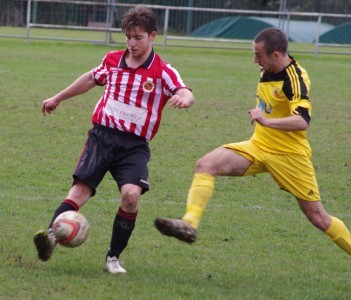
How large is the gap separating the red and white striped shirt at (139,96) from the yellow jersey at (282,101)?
1.92 ft

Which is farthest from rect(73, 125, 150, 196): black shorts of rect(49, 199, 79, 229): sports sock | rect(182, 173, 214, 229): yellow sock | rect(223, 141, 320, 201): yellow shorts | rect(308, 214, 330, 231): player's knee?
rect(308, 214, 330, 231): player's knee

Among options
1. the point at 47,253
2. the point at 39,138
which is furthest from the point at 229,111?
the point at 47,253

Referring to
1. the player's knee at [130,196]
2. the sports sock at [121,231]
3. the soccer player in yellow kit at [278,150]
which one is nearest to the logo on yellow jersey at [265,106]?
the soccer player in yellow kit at [278,150]

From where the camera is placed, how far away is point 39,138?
11000 mm

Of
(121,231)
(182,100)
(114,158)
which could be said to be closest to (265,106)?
(182,100)

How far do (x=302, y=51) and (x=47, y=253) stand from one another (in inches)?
867

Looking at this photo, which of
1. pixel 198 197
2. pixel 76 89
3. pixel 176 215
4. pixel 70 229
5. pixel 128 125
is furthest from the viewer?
pixel 176 215

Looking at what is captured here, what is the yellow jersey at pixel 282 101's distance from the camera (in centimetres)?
570

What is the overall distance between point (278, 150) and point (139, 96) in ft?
3.31

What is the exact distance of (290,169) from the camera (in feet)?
19.0

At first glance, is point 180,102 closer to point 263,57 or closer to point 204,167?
point 204,167

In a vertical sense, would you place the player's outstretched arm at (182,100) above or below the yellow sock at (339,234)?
above

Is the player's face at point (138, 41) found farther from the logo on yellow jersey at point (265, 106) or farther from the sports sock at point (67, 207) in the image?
the sports sock at point (67, 207)

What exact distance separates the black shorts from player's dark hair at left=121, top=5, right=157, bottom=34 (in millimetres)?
695
